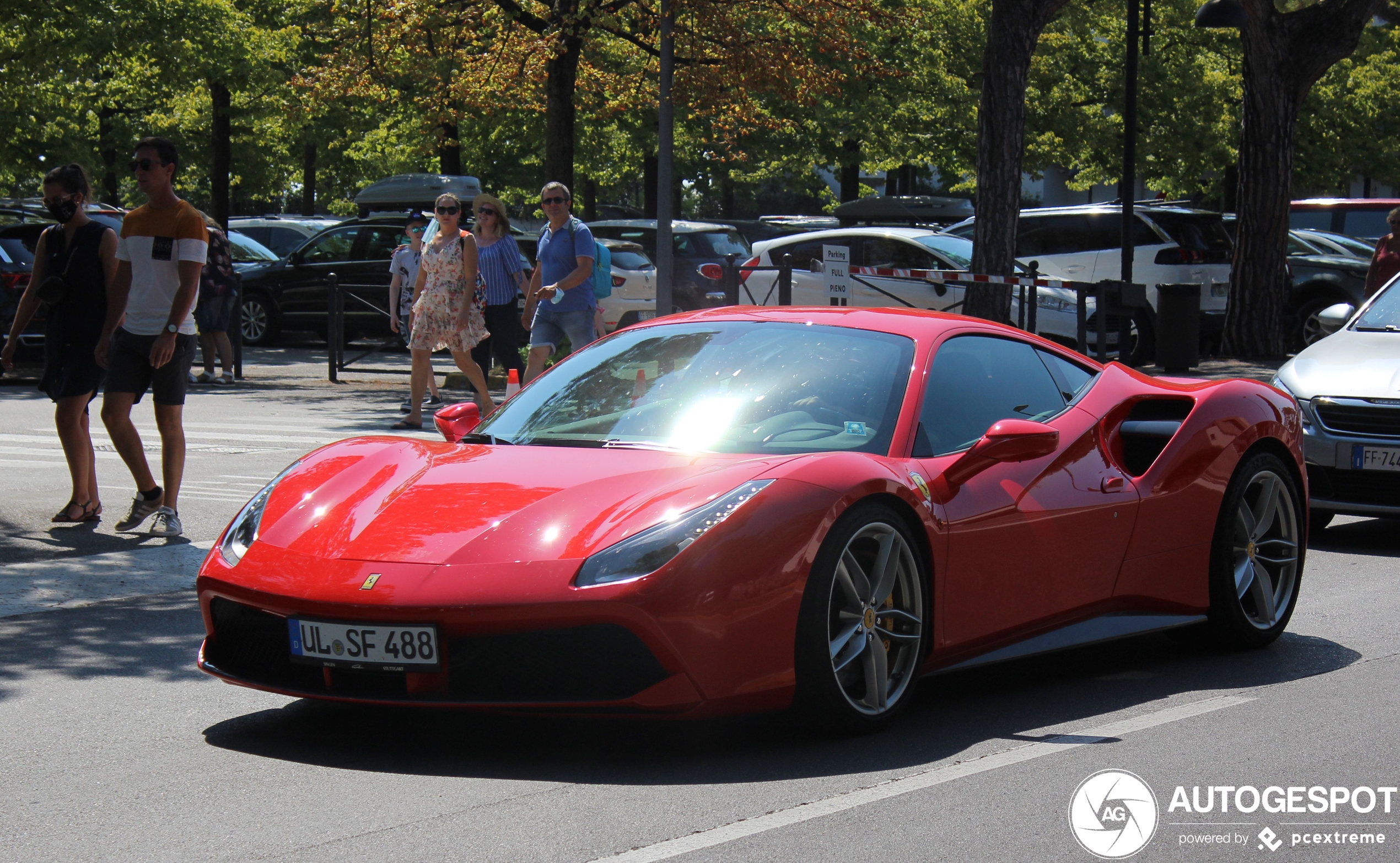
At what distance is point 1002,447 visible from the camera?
5.27m

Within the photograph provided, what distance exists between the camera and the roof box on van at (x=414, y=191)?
34.2m

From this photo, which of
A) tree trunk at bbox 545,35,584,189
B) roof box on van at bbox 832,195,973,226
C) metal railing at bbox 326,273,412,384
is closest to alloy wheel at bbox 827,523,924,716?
metal railing at bbox 326,273,412,384

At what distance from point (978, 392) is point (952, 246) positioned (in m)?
15.6

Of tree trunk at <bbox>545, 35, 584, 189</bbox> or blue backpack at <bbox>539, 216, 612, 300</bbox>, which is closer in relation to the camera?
blue backpack at <bbox>539, 216, 612, 300</bbox>

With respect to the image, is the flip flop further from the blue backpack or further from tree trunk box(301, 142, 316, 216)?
tree trunk box(301, 142, 316, 216)

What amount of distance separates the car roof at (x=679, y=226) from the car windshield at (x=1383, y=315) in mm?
14631

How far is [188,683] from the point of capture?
5.72 metres

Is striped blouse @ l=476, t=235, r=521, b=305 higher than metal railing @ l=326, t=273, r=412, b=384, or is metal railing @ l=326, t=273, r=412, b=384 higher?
striped blouse @ l=476, t=235, r=521, b=305

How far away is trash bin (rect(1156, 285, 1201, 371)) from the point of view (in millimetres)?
19516

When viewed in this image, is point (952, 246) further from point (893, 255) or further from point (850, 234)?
point (850, 234)

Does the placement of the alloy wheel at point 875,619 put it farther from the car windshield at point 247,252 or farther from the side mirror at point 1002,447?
the car windshield at point 247,252

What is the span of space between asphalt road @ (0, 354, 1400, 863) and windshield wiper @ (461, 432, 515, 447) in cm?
93

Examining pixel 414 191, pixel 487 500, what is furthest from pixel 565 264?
pixel 414 191

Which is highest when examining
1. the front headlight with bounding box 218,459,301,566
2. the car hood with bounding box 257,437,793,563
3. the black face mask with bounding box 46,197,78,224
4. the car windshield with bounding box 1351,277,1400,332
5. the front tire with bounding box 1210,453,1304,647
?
the black face mask with bounding box 46,197,78,224
